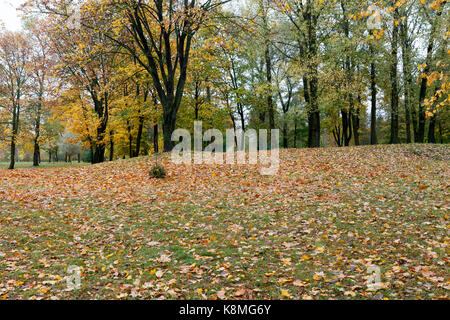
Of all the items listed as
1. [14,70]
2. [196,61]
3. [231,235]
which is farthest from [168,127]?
[14,70]

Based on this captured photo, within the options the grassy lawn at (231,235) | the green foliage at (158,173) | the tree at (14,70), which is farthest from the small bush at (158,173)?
the tree at (14,70)

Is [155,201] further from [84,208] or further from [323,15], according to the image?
[323,15]

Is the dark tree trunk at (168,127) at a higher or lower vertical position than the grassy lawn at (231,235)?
higher

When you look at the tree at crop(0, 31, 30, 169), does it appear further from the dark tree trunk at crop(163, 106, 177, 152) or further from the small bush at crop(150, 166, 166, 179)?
the small bush at crop(150, 166, 166, 179)

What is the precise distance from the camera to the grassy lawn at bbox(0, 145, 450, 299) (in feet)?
15.5

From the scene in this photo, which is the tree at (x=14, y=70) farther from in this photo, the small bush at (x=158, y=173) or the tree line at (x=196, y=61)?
the small bush at (x=158, y=173)

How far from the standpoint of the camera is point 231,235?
692 centimetres

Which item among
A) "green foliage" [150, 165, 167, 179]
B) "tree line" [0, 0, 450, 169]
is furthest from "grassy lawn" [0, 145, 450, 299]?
"tree line" [0, 0, 450, 169]

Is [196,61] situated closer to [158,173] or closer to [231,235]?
[158,173]

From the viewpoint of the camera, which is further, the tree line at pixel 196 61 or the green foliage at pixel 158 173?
the tree line at pixel 196 61

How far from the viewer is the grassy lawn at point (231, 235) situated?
4.73 meters
